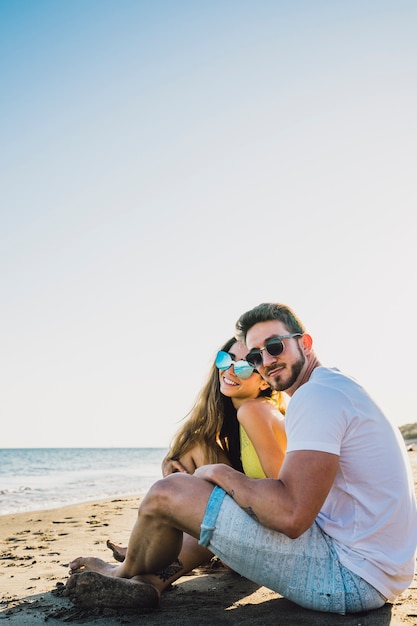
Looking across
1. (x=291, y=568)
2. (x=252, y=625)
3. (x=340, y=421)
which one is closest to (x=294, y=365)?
(x=340, y=421)

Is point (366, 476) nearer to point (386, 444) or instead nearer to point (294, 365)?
point (386, 444)

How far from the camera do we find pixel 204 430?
4.12m

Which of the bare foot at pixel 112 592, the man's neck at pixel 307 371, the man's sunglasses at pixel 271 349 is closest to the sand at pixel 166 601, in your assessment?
the bare foot at pixel 112 592

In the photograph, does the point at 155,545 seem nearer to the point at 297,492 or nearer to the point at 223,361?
the point at 297,492

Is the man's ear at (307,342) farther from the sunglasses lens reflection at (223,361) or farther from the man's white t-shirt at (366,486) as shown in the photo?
the sunglasses lens reflection at (223,361)

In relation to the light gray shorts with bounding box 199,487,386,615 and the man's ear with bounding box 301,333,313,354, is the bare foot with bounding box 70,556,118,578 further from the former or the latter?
the man's ear with bounding box 301,333,313,354

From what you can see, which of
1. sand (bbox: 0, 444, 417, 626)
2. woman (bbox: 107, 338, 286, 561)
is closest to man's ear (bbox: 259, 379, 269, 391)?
woman (bbox: 107, 338, 286, 561)

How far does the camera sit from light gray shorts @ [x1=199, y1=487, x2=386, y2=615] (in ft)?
8.68

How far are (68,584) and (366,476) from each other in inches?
69.3

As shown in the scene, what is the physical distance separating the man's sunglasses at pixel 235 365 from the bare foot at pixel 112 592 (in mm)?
1477

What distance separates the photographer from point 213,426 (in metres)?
4.15

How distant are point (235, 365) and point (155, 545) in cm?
140

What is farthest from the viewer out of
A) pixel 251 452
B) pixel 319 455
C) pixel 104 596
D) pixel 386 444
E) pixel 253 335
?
pixel 251 452

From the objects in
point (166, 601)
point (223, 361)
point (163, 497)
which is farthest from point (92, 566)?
point (223, 361)
